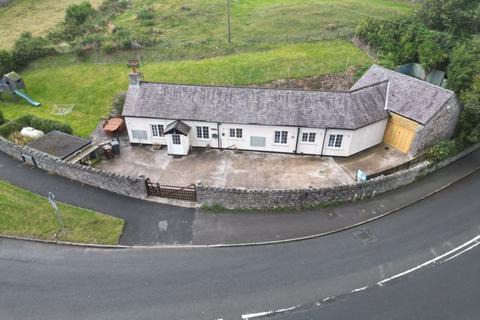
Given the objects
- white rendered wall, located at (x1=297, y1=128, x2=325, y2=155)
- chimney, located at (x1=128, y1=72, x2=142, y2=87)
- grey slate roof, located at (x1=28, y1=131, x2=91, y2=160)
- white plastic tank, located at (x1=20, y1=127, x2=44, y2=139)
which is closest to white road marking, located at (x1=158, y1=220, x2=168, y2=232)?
grey slate roof, located at (x1=28, y1=131, x2=91, y2=160)

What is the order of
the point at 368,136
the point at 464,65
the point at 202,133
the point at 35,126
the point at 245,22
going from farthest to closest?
the point at 245,22, the point at 464,65, the point at 35,126, the point at 202,133, the point at 368,136

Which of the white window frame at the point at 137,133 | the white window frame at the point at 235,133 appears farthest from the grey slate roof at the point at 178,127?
the white window frame at the point at 235,133

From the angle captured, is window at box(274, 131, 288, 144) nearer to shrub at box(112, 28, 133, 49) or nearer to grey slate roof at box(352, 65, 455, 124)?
grey slate roof at box(352, 65, 455, 124)

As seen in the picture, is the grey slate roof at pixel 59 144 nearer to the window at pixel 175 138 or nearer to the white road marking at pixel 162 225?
the window at pixel 175 138

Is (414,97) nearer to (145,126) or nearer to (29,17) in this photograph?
(145,126)

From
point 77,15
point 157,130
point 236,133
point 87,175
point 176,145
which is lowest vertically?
point 87,175

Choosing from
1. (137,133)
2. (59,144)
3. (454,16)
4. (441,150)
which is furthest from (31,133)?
(454,16)
